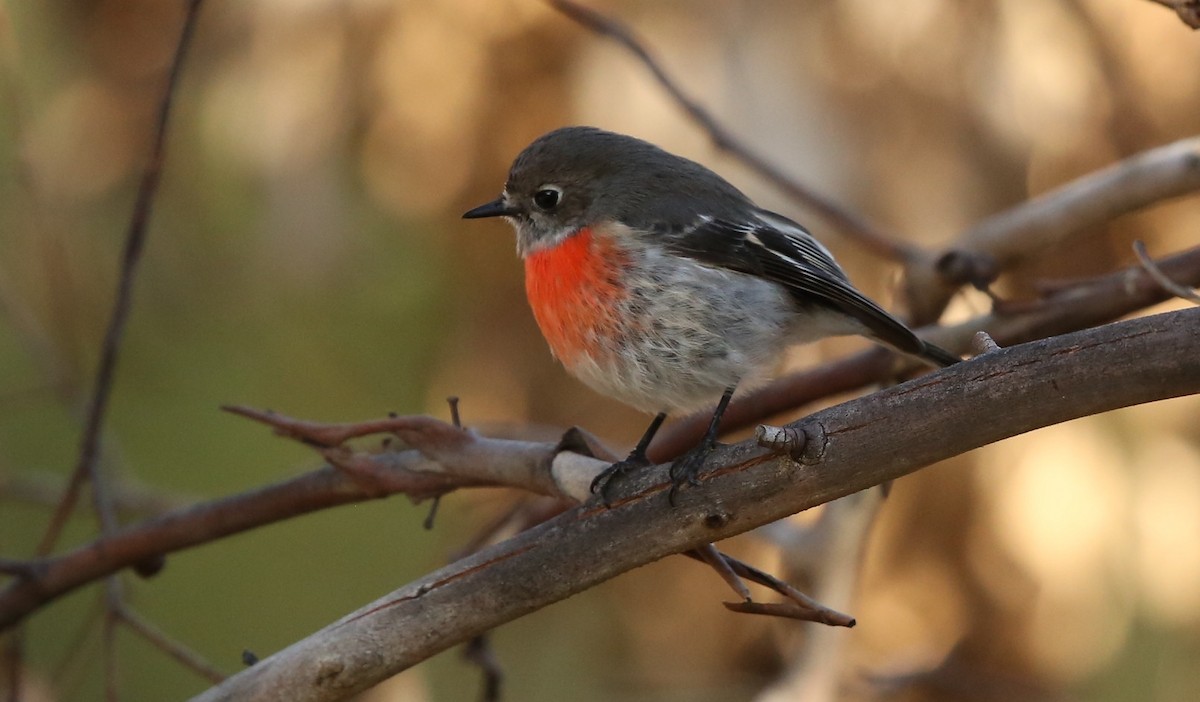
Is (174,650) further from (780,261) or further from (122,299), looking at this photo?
(780,261)

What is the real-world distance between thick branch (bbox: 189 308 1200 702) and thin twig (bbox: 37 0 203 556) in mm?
877

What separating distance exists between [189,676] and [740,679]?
176 centimetres

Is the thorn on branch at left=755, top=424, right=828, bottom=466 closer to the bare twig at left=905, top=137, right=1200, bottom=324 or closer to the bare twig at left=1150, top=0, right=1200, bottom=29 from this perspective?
the bare twig at left=1150, top=0, right=1200, bottom=29

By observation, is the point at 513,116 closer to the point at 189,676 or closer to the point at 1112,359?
the point at 189,676

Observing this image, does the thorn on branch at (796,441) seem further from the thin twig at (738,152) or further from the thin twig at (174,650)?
the thin twig at (738,152)

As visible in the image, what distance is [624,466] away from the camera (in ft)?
6.83

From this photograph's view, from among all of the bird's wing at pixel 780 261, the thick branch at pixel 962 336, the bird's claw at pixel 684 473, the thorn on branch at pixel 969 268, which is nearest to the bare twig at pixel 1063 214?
the thorn on branch at pixel 969 268

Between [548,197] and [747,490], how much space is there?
129 cm

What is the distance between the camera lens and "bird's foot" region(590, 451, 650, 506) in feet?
5.76

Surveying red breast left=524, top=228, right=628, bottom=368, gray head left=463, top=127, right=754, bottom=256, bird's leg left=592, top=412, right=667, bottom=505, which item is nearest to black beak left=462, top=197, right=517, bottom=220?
gray head left=463, top=127, right=754, bottom=256

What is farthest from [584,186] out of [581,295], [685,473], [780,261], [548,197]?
[685,473]

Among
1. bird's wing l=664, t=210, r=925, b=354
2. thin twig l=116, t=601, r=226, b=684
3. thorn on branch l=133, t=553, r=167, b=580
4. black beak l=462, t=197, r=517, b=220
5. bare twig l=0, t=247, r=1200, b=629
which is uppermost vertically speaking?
bird's wing l=664, t=210, r=925, b=354

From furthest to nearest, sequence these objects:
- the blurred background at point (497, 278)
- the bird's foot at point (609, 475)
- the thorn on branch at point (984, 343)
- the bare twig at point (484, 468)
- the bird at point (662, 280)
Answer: the blurred background at point (497, 278)
the bird at point (662, 280)
the bare twig at point (484, 468)
the bird's foot at point (609, 475)
the thorn on branch at point (984, 343)

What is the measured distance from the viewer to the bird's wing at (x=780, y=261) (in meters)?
2.37
